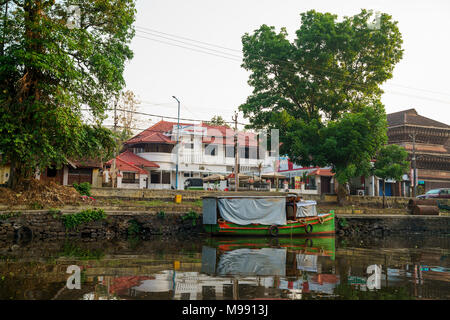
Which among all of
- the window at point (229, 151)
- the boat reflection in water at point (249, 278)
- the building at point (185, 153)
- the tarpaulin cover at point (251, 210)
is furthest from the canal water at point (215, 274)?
the window at point (229, 151)

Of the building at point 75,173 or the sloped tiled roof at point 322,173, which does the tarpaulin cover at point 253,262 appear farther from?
the sloped tiled roof at point 322,173

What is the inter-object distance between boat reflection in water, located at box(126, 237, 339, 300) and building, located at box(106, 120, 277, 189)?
26112 millimetres

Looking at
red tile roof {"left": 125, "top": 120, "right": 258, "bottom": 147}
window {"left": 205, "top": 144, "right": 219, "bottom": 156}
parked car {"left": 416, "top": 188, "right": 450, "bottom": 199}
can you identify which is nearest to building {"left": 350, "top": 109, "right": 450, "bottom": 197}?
parked car {"left": 416, "top": 188, "right": 450, "bottom": 199}

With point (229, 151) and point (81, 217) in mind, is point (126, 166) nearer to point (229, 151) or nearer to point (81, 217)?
point (229, 151)

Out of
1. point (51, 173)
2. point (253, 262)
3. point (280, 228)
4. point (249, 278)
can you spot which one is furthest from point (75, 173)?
point (249, 278)

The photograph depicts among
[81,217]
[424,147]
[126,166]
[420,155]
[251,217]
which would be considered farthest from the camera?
[424,147]

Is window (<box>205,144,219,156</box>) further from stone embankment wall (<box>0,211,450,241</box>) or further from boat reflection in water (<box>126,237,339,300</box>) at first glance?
boat reflection in water (<box>126,237,339,300</box>)

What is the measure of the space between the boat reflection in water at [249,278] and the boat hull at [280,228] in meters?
7.19

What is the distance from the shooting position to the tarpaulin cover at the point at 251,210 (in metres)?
21.7

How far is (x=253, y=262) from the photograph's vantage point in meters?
12.3

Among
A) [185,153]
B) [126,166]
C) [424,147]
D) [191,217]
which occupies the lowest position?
[191,217]

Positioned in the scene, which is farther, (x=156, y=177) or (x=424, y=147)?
(x=424, y=147)

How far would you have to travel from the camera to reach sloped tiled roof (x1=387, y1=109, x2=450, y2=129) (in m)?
45.9

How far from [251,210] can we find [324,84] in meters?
14.5
